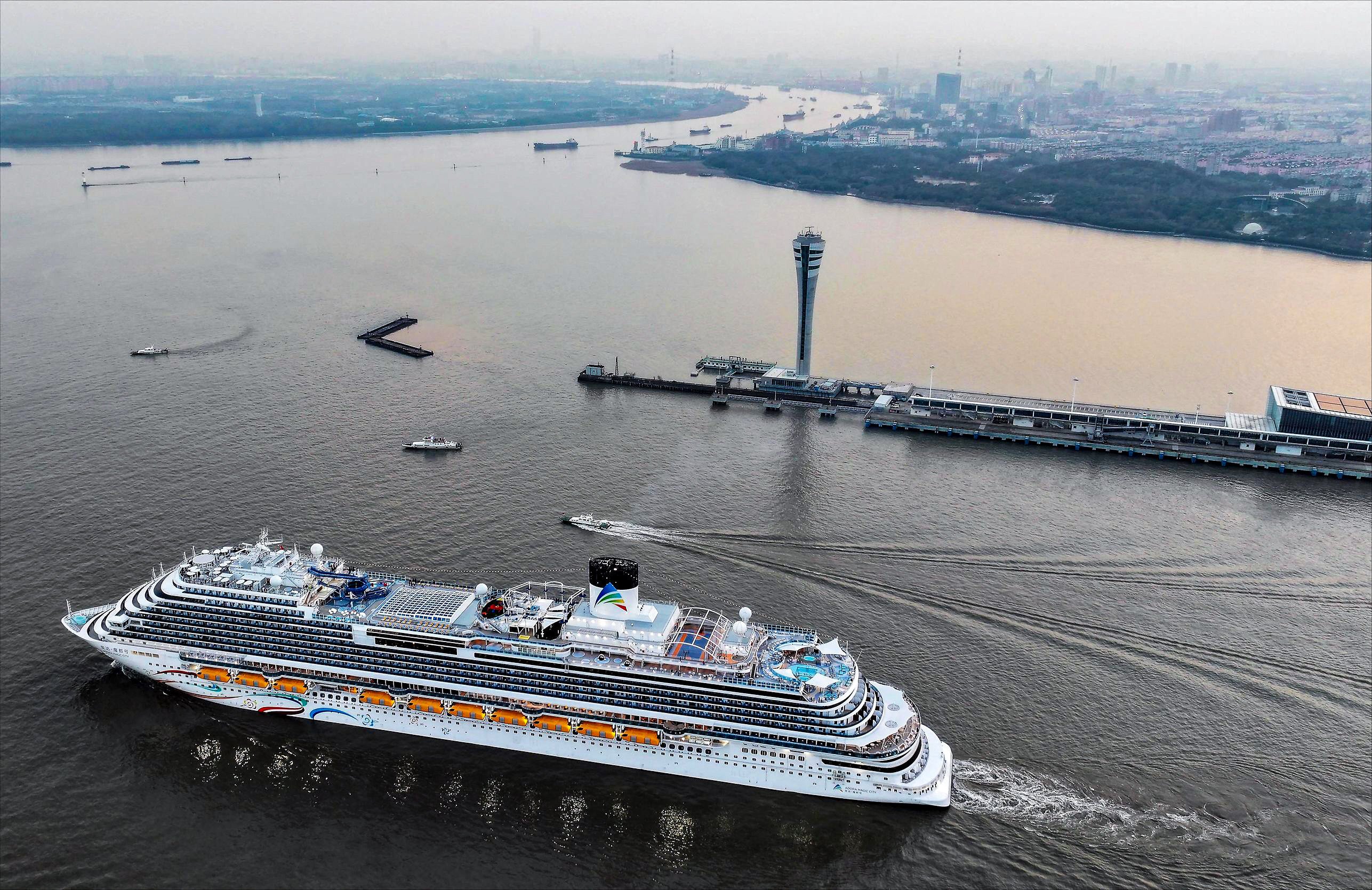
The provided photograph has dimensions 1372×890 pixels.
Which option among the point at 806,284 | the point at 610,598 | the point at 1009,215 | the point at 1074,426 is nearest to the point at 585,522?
the point at 610,598

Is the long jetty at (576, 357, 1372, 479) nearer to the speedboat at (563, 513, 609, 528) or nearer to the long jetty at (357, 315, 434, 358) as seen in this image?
the long jetty at (357, 315, 434, 358)

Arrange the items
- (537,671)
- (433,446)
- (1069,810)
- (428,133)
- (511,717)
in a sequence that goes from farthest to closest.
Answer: (428,133) < (433,446) < (511,717) < (537,671) < (1069,810)

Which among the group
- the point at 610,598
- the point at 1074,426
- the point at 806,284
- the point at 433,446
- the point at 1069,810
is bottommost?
the point at 1069,810

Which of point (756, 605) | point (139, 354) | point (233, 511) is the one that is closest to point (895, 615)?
point (756, 605)

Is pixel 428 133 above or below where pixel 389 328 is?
above

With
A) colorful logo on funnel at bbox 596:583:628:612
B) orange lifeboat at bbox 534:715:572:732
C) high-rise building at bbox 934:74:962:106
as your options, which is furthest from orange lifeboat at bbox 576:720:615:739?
high-rise building at bbox 934:74:962:106

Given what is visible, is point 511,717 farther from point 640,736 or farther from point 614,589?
point 614,589
